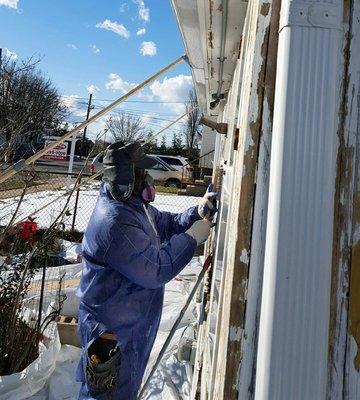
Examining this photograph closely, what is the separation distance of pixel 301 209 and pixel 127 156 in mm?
1374

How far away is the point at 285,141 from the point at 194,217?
167 cm

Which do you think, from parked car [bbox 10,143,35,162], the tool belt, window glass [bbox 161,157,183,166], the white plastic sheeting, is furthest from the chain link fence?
window glass [bbox 161,157,183,166]

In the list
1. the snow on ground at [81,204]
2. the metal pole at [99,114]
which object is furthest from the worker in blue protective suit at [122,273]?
the snow on ground at [81,204]

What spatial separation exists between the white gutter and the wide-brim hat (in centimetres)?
127

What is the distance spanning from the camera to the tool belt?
6.66ft

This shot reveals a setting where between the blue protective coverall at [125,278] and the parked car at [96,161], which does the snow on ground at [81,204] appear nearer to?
the parked car at [96,161]

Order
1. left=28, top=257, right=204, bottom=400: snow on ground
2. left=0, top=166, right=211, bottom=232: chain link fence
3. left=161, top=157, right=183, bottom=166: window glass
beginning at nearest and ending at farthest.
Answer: left=28, top=257, right=204, bottom=400: snow on ground, left=0, top=166, right=211, bottom=232: chain link fence, left=161, top=157, right=183, bottom=166: window glass

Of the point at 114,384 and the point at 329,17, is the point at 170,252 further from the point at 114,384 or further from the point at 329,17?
the point at 329,17

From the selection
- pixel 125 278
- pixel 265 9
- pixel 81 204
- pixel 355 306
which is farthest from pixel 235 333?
pixel 81 204

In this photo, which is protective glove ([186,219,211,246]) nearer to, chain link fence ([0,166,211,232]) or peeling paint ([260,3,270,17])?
peeling paint ([260,3,270,17])

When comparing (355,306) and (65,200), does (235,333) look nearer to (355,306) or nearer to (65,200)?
(355,306)

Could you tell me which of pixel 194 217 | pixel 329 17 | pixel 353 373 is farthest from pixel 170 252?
pixel 329 17

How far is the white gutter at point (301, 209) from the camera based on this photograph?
36.9 inches

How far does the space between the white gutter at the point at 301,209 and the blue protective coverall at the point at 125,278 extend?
1.03 meters
